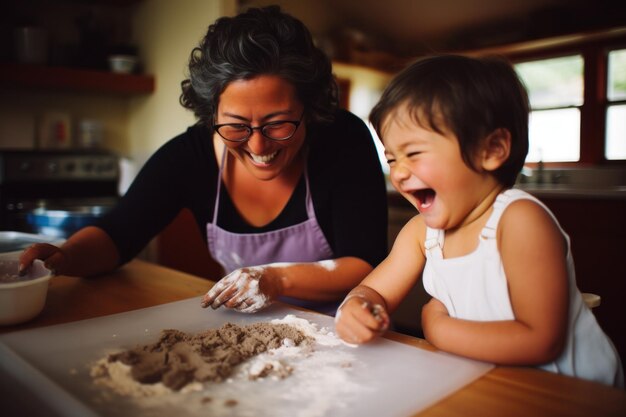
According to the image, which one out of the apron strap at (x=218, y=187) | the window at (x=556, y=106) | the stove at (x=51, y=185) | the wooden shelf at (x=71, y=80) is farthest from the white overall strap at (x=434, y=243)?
the window at (x=556, y=106)

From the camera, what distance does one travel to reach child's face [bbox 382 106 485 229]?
72 cm

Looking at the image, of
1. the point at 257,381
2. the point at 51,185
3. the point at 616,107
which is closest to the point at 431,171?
the point at 257,381

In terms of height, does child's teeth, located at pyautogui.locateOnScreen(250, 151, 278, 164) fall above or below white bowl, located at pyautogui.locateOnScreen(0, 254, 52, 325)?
above

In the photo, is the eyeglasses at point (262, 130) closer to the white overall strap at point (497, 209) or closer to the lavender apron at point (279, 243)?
the lavender apron at point (279, 243)

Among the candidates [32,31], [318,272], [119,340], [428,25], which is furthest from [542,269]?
[428,25]

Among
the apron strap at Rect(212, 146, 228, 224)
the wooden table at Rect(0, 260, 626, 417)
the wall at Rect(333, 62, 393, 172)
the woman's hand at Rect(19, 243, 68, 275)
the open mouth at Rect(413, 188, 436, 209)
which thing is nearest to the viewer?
the wooden table at Rect(0, 260, 626, 417)

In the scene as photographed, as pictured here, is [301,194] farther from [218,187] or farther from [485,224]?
[485,224]

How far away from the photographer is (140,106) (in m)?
3.39

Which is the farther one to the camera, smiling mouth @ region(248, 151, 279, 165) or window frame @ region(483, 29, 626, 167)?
window frame @ region(483, 29, 626, 167)

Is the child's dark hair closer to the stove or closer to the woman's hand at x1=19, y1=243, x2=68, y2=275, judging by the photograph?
the woman's hand at x1=19, y1=243, x2=68, y2=275

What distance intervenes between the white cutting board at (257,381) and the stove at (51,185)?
5.95 feet

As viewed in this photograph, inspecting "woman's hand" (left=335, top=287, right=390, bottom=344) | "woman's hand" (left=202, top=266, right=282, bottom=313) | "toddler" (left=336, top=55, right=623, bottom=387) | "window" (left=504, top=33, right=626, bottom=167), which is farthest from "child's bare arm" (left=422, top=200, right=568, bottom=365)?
"window" (left=504, top=33, right=626, bottom=167)

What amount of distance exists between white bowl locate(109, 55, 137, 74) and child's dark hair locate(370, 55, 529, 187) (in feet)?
9.17

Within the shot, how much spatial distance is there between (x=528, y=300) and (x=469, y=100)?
28 cm
